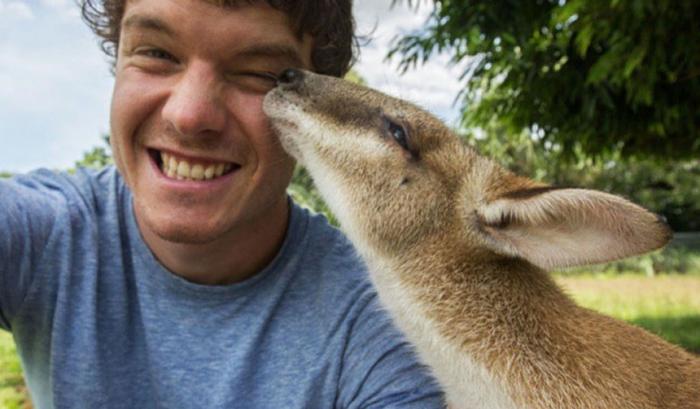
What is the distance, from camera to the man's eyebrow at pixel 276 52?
2545 millimetres

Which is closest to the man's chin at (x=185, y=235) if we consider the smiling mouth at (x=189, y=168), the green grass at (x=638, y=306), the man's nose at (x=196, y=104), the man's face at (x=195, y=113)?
the man's face at (x=195, y=113)

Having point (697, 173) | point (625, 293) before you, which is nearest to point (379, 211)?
point (625, 293)

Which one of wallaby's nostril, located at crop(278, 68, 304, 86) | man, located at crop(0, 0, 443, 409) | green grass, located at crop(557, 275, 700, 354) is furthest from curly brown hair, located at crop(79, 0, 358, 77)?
green grass, located at crop(557, 275, 700, 354)

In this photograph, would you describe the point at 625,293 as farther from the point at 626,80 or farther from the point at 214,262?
the point at 214,262

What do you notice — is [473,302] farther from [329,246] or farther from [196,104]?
[196,104]

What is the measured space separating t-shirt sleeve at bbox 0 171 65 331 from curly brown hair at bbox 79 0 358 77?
2.77 ft

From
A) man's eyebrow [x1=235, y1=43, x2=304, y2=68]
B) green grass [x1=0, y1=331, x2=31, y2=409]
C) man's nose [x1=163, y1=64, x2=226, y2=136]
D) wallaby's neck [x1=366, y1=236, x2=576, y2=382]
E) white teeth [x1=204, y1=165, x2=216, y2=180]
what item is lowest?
green grass [x1=0, y1=331, x2=31, y2=409]

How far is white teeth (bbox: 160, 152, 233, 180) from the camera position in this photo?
258 cm

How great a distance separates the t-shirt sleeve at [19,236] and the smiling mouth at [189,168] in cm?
43

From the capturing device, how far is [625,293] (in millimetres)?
17359

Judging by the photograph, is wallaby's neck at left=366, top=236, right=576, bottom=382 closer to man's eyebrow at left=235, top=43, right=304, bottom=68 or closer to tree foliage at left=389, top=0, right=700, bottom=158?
man's eyebrow at left=235, top=43, right=304, bottom=68

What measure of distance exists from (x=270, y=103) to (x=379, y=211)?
60 centimetres

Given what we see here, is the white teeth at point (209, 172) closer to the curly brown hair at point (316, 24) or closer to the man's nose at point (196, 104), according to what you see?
the man's nose at point (196, 104)

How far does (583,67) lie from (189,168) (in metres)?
6.60
